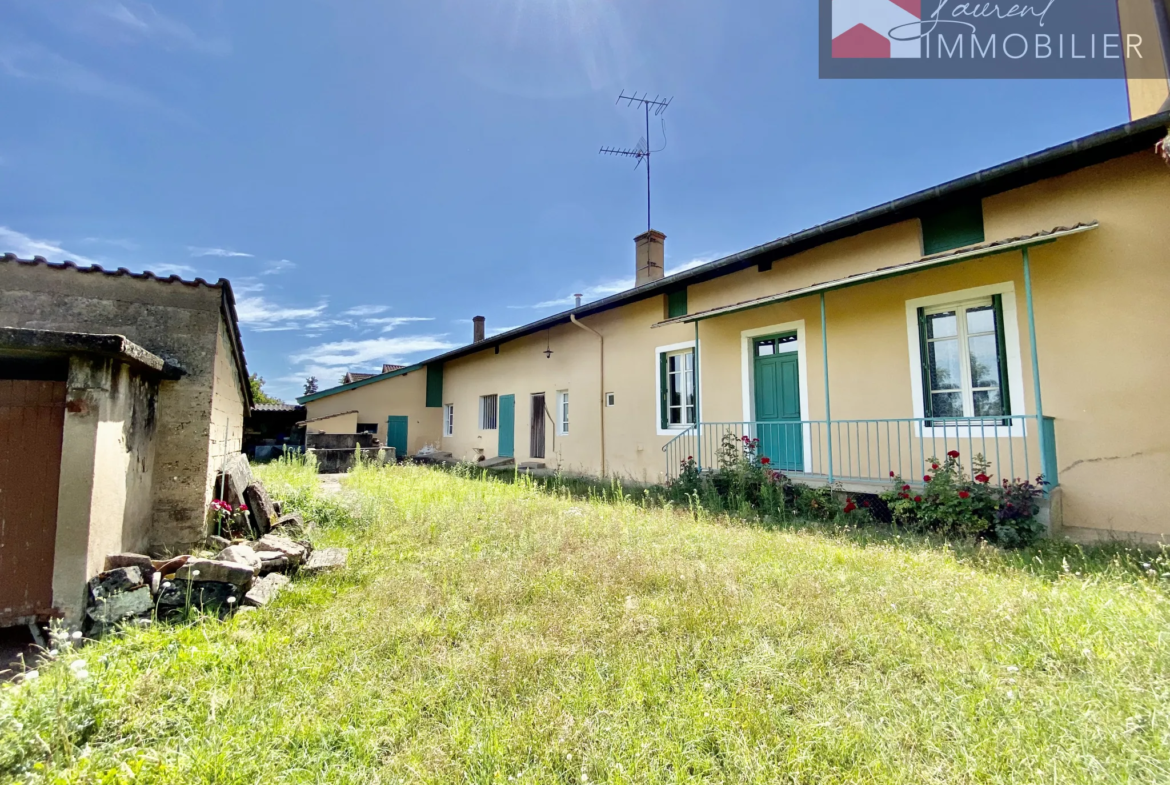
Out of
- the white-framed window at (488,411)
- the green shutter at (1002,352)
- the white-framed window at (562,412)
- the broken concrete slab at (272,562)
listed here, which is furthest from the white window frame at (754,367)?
the white-framed window at (488,411)

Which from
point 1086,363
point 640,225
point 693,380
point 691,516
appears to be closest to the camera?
point 1086,363

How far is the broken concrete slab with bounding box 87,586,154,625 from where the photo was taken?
106 inches

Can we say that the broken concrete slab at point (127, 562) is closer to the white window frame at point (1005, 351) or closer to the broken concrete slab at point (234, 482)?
the broken concrete slab at point (234, 482)

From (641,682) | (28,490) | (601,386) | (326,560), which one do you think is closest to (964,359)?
(641,682)

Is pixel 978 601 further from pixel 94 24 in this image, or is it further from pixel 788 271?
pixel 94 24

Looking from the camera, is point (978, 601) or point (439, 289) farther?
point (439, 289)

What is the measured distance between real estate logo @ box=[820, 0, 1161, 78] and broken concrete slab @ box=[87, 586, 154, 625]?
9.23 metres

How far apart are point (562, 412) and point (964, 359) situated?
8.06m

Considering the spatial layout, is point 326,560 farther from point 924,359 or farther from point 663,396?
point 924,359

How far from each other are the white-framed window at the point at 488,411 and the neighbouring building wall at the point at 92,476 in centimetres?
1118

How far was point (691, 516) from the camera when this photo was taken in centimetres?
529

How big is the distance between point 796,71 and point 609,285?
20.4 feet

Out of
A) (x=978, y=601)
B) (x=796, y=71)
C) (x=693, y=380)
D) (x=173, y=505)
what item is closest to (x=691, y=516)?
(x=978, y=601)

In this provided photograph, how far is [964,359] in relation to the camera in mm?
5465
